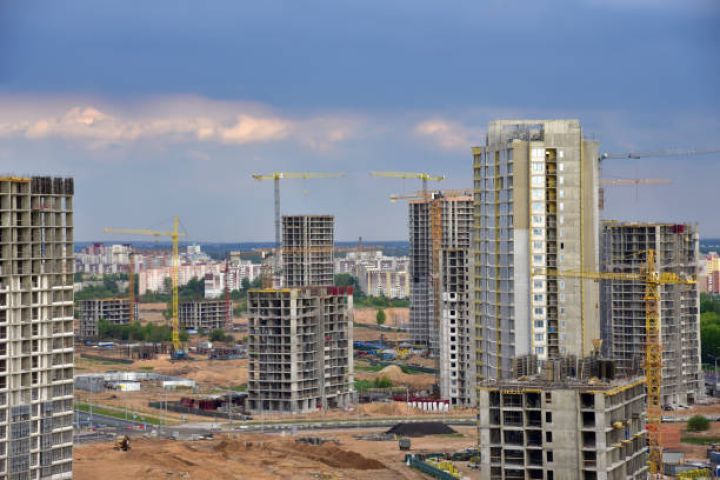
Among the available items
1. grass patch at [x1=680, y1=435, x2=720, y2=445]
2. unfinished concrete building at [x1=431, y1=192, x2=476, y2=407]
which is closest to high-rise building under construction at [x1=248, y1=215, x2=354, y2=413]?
unfinished concrete building at [x1=431, y1=192, x2=476, y2=407]

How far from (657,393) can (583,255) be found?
66.3 ft

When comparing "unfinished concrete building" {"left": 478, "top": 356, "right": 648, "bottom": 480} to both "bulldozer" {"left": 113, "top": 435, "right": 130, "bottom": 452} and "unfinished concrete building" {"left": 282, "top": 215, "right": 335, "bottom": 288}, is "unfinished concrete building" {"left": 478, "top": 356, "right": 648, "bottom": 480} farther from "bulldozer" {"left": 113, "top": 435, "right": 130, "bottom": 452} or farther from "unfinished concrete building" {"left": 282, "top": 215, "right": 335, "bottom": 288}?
"unfinished concrete building" {"left": 282, "top": 215, "right": 335, "bottom": 288}

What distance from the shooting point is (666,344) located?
146000 millimetres

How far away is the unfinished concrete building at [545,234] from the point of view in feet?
285

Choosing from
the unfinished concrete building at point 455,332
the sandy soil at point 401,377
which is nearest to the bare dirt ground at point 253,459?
the unfinished concrete building at point 455,332

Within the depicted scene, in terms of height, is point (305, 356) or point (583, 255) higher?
point (583, 255)

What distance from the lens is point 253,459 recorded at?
115125 mm

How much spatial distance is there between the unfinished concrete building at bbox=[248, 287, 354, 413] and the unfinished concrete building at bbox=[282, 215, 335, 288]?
39.8 metres

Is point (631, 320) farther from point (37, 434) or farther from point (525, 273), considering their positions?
point (37, 434)

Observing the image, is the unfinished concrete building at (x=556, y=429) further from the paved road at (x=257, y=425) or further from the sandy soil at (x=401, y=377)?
the sandy soil at (x=401, y=377)

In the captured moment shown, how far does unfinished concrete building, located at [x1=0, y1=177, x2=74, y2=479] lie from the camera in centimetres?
7588

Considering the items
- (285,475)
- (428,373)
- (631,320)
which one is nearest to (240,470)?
(285,475)

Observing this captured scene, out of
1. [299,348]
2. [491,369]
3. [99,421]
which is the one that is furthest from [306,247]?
→ [491,369]

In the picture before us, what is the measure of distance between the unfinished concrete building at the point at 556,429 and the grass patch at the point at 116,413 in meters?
82.7
